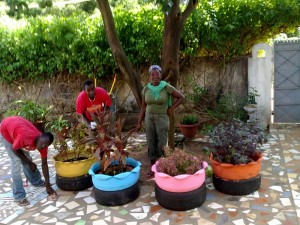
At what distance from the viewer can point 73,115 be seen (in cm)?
769

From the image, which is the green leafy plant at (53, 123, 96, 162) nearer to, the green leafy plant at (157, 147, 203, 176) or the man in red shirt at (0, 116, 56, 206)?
the man in red shirt at (0, 116, 56, 206)

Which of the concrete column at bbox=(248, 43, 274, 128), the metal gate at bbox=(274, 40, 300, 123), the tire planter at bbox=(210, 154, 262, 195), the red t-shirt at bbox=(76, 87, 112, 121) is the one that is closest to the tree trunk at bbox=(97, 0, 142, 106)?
the red t-shirt at bbox=(76, 87, 112, 121)

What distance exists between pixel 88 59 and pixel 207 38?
9.04 ft

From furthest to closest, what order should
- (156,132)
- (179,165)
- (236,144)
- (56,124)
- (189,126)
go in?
(56,124)
(189,126)
(156,132)
(236,144)
(179,165)

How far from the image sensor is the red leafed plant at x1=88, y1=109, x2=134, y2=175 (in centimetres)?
379

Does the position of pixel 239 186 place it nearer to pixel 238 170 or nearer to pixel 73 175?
pixel 238 170

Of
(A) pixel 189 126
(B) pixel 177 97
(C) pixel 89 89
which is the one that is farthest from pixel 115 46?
(A) pixel 189 126

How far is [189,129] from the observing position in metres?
6.38

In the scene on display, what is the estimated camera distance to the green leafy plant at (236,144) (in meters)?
3.85

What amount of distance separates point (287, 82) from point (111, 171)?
187 inches

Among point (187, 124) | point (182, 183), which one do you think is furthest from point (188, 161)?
point (187, 124)

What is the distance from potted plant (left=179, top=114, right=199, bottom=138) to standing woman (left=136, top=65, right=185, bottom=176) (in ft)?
→ 6.44

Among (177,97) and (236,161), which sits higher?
(177,97)

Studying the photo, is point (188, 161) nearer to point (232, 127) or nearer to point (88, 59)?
point (232, 127)
